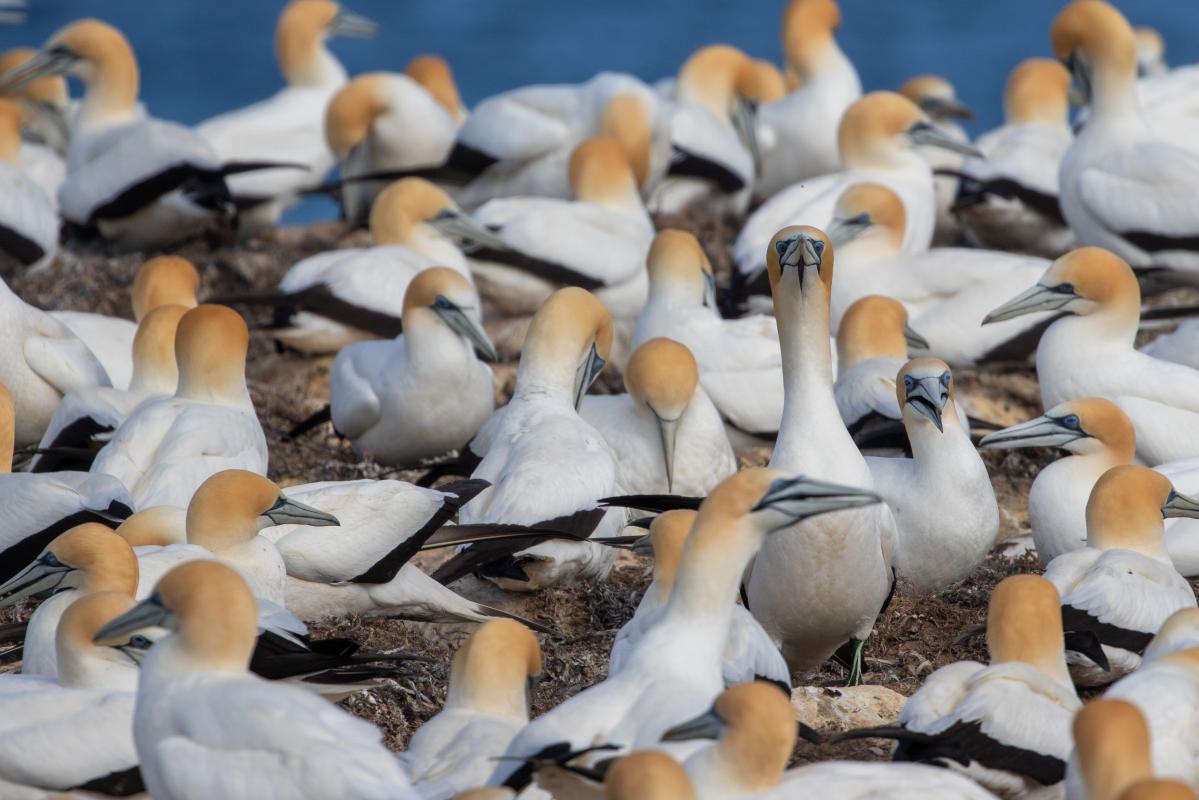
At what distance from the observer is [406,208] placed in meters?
9.11

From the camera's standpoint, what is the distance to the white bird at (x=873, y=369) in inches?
266

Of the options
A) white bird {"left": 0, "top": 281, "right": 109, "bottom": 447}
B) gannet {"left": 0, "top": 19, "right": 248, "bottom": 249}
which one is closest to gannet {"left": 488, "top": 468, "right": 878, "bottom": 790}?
white bird {"left": 0, "top": 281, "right": 109, "bottom": 447}

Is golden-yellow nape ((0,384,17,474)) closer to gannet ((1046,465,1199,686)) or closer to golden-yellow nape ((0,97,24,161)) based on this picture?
gannet ((1046,465,1199,686))

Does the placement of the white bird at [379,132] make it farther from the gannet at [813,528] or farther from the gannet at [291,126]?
the gannet at [813,528]

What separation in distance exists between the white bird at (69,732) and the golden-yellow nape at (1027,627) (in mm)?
1992

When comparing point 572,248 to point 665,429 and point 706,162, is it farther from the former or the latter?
point 665,429

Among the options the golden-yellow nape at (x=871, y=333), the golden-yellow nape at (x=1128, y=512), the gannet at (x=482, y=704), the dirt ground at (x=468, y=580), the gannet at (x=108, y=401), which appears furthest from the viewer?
the golden-yellow nape at (x=871, y=333)

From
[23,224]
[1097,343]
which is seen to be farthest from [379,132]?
[1097,343]

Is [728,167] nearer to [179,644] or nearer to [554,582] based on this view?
[554,582]

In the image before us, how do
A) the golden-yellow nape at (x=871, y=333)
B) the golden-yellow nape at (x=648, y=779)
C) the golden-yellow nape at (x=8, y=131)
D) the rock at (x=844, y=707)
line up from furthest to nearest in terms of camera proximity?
the golden-yellow nape at (x=8, y=131) < the golden-yellow nape at (x=871, y=333) < the rock at (x=844, y=707) < the golden-yellow nape at (x=648, y=779)

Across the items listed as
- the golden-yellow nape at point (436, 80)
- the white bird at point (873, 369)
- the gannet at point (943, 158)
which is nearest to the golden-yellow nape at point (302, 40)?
the golden-yellow nape at point (436, 80)

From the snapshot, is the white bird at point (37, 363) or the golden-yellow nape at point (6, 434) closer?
the golden-yellow nape at point (6, 434)

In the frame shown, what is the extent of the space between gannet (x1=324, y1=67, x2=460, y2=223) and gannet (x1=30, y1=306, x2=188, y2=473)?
140 inches

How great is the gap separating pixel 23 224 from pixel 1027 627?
6221mm
